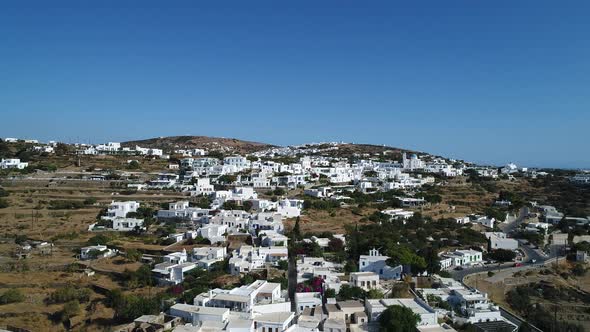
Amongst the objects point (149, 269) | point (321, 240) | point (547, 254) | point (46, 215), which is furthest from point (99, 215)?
point (547, 254)

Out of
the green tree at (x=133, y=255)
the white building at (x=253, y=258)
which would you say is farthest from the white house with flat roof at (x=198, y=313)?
the green tree at (x=133, y=255)

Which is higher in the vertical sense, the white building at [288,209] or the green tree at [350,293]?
the white building at [288,209]

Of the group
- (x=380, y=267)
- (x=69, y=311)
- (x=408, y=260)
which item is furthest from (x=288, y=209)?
(x=69, y=311)

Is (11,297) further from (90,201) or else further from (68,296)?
(90,201)

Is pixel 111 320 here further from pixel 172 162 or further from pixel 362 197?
pixel 172 162

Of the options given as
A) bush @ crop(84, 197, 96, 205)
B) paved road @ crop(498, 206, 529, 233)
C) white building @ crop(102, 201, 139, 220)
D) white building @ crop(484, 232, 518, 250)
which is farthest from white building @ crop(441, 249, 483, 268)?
bush @ crop(84, 197, 96, 205)

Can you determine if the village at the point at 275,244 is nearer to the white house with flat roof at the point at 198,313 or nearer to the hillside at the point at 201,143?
the white house with flat roof at the point at 198,313
